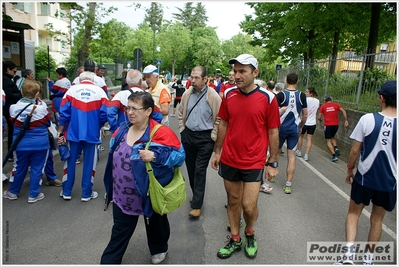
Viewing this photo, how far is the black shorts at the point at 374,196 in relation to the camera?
3.13 meters

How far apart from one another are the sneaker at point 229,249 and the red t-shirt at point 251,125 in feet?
2.79

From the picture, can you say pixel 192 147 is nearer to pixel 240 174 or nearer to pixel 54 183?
pixel 240 174

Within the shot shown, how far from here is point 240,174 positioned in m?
3.41

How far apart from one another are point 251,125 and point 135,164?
1208 mm

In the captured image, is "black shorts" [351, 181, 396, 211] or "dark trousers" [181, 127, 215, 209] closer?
"black shorts" [351, 181, 396, 211]

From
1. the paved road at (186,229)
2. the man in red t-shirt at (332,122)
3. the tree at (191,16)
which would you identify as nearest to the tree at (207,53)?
the tree at (191,16)

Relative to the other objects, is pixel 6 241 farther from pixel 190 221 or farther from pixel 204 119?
pixel 204 119

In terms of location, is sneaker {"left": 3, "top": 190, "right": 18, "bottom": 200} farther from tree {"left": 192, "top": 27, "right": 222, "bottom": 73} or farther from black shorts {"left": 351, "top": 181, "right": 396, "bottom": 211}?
tree {"left": 192, "top": 27, "right": 222, "bottom": 73}

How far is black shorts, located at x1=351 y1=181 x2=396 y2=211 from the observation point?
3.13 m

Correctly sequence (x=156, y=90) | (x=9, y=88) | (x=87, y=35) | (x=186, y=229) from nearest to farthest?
1. (x=186, y=229)
2. (x=156, y=90)
3. (x=9, y=88)
4. (x=87, y=35)

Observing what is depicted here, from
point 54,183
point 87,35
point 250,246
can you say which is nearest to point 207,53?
point 87,35

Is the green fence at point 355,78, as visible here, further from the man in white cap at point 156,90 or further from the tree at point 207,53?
the tree at point 207,53

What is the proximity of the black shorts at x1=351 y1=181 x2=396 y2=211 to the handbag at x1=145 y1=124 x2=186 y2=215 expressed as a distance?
5.66ft

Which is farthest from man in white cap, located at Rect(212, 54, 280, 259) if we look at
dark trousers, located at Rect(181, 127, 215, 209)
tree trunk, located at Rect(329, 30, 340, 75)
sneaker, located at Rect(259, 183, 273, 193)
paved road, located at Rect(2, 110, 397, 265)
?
tree trunk, located at Rect(329, 30, 340, 75)
